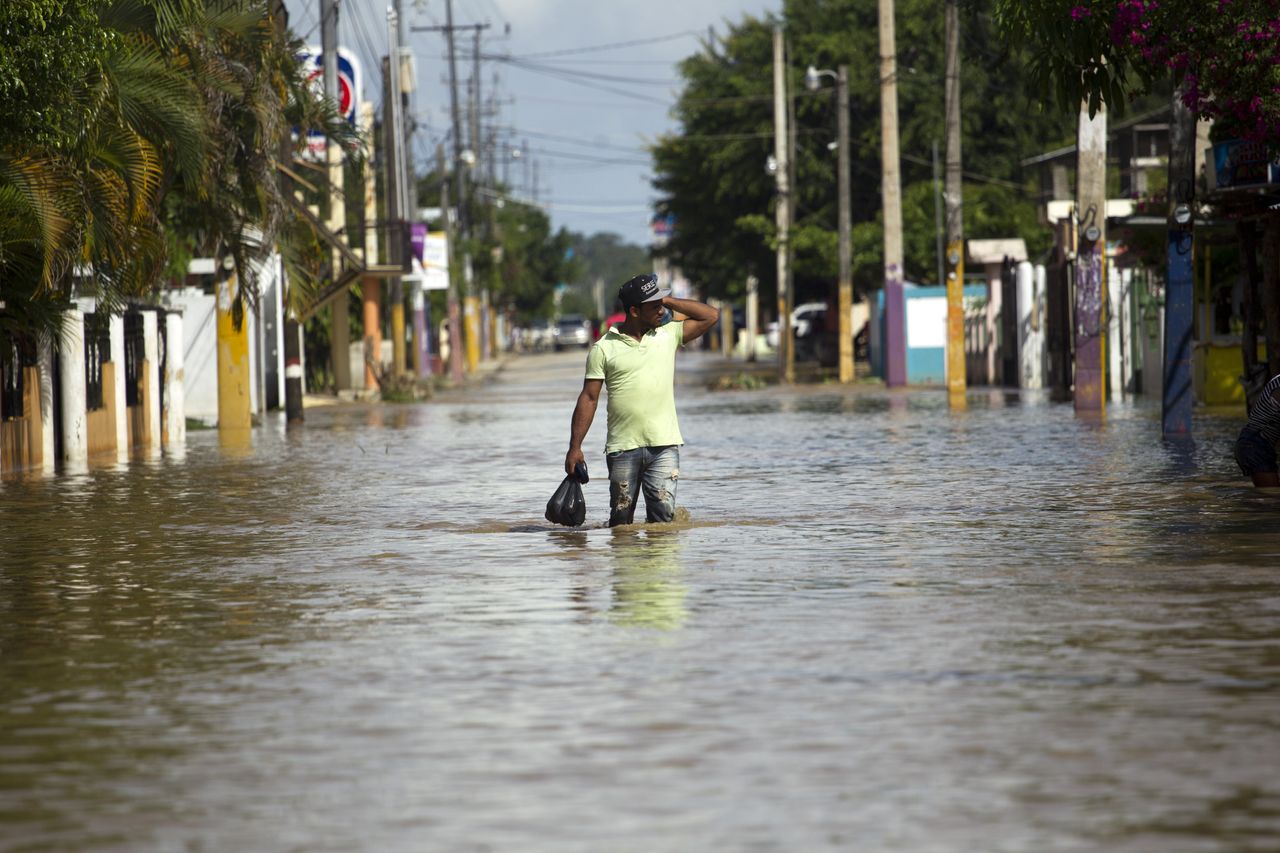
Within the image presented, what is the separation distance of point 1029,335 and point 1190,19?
24248mm

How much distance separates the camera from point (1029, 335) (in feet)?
140

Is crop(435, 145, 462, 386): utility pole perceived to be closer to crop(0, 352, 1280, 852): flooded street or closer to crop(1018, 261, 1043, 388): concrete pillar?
crop(1018, 261, 1043, 388): concrete pillar

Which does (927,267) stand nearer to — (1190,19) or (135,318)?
(135,318)

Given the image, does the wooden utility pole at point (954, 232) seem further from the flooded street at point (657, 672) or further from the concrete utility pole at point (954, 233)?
the flooded street at point (657, 672)

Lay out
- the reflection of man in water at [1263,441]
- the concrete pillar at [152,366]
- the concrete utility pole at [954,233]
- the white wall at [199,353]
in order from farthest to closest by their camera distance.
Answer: the concrete utility pole at [954,233] → the white wall at [199,353] → the concrete pillar at [152,366] → the reflection of man in water at [1263,441]

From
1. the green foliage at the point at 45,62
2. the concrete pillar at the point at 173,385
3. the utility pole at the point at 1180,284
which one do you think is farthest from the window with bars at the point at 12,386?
the utility pole at the point at 1180,284

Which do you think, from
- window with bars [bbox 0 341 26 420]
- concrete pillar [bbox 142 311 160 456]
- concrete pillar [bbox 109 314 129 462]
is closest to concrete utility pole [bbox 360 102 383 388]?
concrete pillar [bbox 142 311 160 456]

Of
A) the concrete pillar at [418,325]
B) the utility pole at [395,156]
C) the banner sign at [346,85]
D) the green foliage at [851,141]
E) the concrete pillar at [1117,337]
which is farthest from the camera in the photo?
the green foliage at [851,141]

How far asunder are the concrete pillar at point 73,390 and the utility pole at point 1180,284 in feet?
39.5

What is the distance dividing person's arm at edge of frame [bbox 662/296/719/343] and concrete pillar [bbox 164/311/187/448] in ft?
56.0

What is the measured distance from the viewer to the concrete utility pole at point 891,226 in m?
45.2

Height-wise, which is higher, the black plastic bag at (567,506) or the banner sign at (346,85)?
the banner sign at (346,85)

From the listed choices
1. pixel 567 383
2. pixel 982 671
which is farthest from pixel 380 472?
pixel 567 383

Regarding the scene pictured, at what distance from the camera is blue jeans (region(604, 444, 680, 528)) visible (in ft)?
44.9
